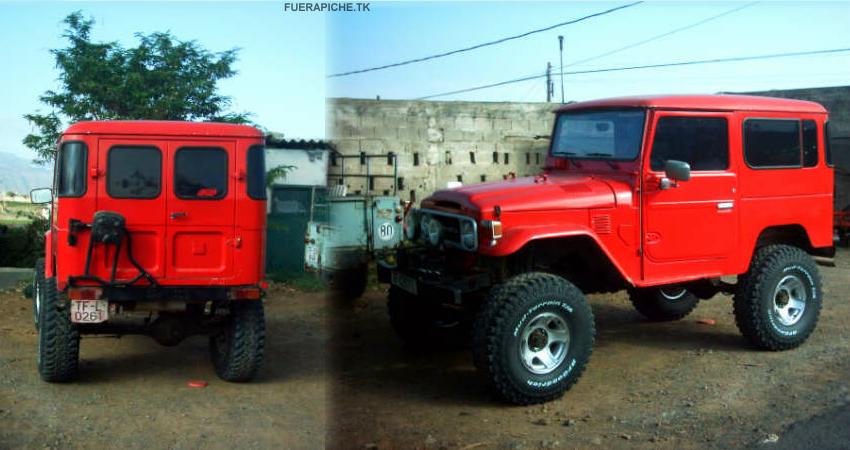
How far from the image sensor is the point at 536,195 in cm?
575

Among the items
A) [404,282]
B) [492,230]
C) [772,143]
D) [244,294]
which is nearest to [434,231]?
[404,282]

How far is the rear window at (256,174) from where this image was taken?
635cm

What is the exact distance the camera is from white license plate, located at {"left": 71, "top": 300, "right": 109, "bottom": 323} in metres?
5.91

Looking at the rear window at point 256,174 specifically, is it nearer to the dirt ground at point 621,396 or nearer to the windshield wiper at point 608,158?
the dirt ground at point 621,396

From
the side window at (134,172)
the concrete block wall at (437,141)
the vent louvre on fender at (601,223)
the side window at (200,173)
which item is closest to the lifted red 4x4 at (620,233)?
the vent louvre on fender at (601,223)

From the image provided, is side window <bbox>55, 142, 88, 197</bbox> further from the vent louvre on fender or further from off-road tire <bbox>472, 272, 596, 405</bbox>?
the vent louvre on fender

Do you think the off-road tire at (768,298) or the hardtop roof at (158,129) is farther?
the off-road tire at (768,298)

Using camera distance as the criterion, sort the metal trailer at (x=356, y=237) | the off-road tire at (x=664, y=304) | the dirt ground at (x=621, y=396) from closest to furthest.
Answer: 1. the dirt ground at (x=621, y=396)
2. the off-road tire at (x=664, y=304)
3. the metal trailer at (x=356, y=237)

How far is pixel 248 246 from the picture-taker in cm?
631

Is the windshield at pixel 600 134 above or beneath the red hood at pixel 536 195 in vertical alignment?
above

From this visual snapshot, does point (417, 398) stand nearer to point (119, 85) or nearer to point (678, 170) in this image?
point (678, 170)

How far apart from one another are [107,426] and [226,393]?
1101 millimetres

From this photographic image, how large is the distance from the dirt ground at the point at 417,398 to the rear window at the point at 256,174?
1.50 metres

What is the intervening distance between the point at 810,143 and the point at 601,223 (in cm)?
252
